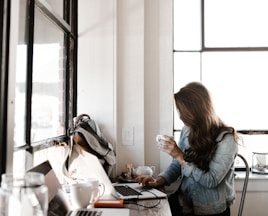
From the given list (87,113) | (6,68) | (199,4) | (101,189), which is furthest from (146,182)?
(199,4)

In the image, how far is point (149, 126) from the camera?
2.45 metres

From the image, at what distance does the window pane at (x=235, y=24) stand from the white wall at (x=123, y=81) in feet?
1.83

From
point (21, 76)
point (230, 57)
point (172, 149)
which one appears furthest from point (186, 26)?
point (21, 76)

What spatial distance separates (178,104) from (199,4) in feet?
3.83

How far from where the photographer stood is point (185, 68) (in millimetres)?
2596

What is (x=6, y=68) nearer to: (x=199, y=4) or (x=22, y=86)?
(x=22, y=86)

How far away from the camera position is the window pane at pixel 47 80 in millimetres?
1562

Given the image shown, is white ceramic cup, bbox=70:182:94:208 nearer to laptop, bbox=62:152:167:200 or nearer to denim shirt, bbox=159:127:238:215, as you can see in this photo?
laptop, bbox=62:152:167:200

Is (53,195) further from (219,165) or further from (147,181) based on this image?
(219,165)

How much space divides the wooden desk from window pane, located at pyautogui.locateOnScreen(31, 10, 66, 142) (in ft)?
1.96

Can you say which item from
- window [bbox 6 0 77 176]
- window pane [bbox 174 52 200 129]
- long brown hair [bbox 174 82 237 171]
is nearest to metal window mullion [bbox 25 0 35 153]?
window [bbox 6 0 77 176]

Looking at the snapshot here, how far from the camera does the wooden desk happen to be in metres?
1.41

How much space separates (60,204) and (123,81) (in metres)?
1.26

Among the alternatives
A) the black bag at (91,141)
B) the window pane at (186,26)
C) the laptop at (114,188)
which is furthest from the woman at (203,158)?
the window pane at (186,26)
